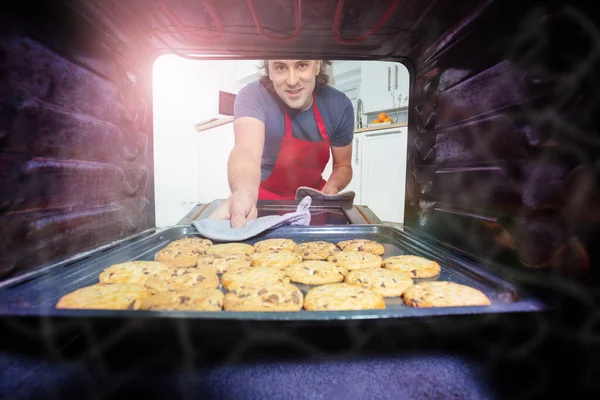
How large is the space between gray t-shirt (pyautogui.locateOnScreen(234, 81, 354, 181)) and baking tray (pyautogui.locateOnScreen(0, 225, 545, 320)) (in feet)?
5.61

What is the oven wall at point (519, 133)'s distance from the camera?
2.08ft

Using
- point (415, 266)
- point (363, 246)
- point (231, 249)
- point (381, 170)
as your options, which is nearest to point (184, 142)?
point (381, 170)

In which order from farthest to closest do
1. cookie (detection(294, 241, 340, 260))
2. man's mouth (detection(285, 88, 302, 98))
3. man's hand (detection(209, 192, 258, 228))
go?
1. man's mouth (detection(285, 88, 302, 98))
2. man's hand (detection(209, 192, 258, 228))
3. cookie (detection(294, 241, 340, 260))

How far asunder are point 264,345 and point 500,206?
742mm

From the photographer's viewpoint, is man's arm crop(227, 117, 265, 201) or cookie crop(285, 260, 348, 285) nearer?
cookie crop(285, 260, 348, 285)

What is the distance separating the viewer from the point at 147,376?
56cm

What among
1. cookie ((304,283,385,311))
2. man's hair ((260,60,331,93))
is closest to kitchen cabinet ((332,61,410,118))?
man's hair ((260,60,331,93))

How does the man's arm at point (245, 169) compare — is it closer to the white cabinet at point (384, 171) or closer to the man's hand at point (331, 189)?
the man's hand at point (331, 189)

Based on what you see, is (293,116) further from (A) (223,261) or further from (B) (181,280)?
(B) (181,280)

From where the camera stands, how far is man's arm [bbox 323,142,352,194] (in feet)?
11.3

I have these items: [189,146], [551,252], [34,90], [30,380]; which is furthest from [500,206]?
[189,146]

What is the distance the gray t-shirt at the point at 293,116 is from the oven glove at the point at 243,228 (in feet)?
5.09

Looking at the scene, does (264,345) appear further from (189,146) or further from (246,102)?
(189,146)

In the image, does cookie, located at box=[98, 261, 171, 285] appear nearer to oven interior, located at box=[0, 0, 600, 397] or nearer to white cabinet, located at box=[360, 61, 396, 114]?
oven interior, located at box=[0, 0, 600, 397]
